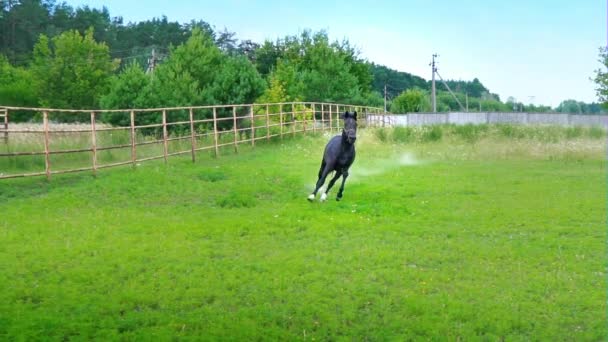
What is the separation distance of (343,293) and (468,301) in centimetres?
114

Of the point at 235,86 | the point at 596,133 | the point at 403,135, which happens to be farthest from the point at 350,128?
the point at 235,86

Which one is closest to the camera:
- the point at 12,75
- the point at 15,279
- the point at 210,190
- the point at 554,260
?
the point at 15,279

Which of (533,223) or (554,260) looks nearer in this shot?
(554,260)

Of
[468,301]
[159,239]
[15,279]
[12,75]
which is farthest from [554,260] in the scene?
[12,75]

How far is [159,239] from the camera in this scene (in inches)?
334

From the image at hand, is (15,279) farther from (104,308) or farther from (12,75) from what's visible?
(12,75)

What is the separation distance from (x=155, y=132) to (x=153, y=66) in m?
17.7

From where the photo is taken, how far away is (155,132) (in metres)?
23.7

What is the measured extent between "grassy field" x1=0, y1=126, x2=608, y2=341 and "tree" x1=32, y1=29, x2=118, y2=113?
31008 mm

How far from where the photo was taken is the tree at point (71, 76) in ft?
143

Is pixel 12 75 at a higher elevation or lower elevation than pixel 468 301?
higher

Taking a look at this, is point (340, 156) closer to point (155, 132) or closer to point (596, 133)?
point (155, 132)

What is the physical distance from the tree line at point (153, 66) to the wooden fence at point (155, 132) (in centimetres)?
120

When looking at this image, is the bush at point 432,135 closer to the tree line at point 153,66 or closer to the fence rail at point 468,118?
the tree line at point 153,66
